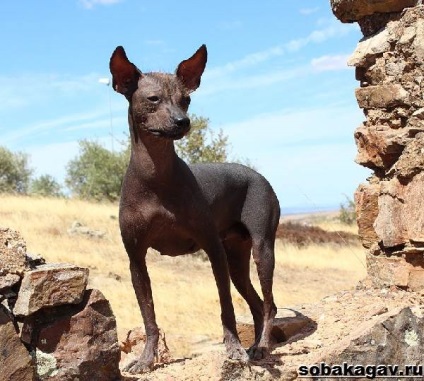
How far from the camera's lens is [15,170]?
3553cm

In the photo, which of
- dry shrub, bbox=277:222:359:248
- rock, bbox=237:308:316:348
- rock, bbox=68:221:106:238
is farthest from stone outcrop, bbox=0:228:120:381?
dry shrub, bbox=277:222:359:248

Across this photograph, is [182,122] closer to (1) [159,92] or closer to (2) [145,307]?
(1) [159,92]

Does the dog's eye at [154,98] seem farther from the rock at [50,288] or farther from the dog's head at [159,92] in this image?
the rock at [50,288]

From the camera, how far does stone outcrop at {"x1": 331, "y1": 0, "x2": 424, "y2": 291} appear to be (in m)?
6.72

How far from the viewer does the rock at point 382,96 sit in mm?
6836

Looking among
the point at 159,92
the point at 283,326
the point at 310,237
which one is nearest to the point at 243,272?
the point at 283,326

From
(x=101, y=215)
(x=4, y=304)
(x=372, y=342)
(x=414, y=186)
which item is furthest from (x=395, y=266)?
(x=101, y=215)

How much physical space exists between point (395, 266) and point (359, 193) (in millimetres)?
868

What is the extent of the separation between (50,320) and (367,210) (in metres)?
3.73

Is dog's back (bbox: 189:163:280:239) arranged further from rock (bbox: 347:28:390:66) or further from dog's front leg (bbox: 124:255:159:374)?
rock (bbox: 347:28:390:66)

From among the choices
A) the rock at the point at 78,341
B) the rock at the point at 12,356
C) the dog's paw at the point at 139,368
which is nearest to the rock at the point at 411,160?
the dog's paw at the point at 139,368

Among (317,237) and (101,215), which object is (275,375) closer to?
(101,215)

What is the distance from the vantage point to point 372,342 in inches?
170

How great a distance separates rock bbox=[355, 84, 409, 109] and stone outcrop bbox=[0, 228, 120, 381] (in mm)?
3513
